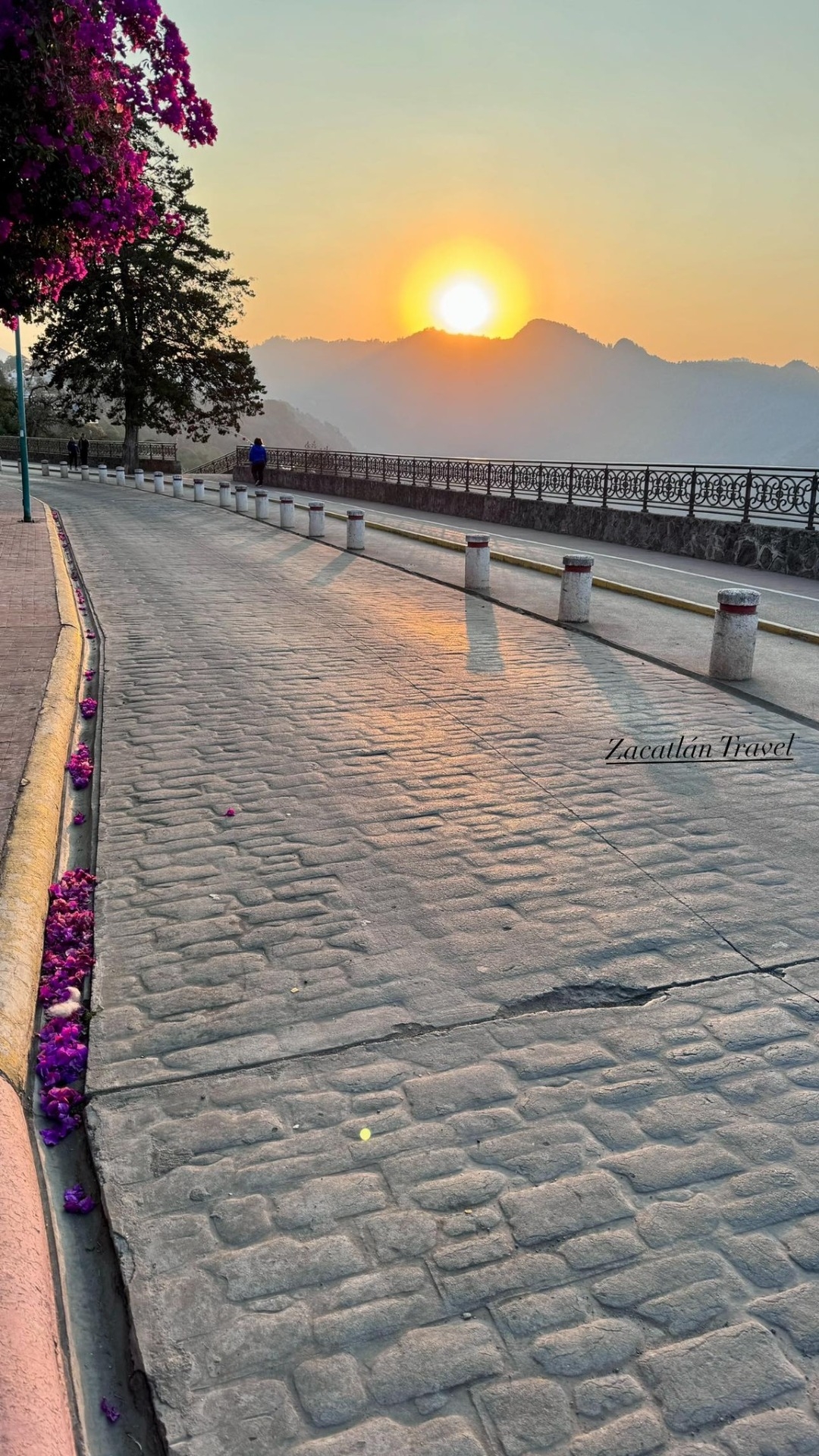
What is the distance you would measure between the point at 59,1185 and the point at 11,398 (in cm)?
7316

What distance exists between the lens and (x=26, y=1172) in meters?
2.89

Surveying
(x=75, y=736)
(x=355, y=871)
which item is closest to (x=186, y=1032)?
(x=355, y=871)

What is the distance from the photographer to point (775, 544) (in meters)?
18.9

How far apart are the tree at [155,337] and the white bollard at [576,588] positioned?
42834 mm

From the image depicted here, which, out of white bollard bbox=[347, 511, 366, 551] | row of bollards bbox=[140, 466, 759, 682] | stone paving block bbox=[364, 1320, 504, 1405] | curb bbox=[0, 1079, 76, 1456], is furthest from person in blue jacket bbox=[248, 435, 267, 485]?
stone paving block bbox=[364, 1320, 504, 1405]

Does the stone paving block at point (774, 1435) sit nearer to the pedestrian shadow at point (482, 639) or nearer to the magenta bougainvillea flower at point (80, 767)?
the magenta bougainvillea flower at point (80, 767)

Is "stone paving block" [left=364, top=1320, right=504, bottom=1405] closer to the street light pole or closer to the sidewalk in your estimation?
the sidewalk

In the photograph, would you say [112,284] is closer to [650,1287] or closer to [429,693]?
[429,693]

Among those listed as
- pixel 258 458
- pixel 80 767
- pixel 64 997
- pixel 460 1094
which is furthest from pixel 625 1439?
pixel 258 458

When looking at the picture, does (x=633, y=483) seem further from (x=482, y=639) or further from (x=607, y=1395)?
(x=607, y=1395)

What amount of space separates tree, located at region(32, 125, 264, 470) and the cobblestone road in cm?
4837

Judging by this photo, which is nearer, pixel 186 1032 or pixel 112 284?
pixel 186 1032

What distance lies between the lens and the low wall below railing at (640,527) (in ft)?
61.4

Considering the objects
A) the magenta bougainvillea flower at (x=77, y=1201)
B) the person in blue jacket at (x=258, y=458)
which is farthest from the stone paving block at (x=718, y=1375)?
the person in blue jacket at (x=258, y=458)
